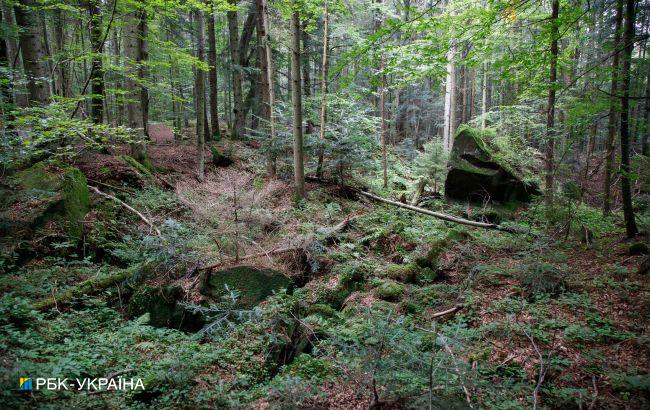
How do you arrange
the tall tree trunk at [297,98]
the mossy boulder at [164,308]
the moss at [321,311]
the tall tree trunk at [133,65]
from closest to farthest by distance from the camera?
the mossy boulder at [164,308] < the moss at [321,311] < the tall tree trunk at [297,98] < the tall tree trunk at [133,65]

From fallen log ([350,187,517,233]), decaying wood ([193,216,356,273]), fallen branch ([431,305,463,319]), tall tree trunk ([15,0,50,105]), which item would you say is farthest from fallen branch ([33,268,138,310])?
fallen log ([350,187,517,233])

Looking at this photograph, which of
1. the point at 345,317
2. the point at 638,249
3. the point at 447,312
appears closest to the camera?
the point at 447,312

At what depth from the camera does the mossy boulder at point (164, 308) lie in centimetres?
567

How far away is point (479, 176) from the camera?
11.5m

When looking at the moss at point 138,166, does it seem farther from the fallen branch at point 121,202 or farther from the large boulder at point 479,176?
the large boulder at point 479,176

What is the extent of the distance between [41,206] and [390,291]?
7.57 meters

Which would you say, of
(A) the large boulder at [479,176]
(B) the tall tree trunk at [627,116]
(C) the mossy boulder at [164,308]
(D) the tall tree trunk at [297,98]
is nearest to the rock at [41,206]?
(C) the mossy boulder at [164,308]

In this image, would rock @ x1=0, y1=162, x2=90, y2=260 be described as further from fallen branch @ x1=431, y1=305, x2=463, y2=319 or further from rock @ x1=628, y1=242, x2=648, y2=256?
rock @ x1=628, y1=242, x2=648, y2=256

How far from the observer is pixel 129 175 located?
414 inches

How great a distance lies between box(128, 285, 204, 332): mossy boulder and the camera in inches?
223

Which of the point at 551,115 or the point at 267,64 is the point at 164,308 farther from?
the point at 551,115

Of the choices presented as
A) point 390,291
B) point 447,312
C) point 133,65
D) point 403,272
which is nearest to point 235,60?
point 133,65

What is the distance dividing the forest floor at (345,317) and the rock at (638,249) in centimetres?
16

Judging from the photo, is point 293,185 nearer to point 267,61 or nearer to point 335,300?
point 267,61
